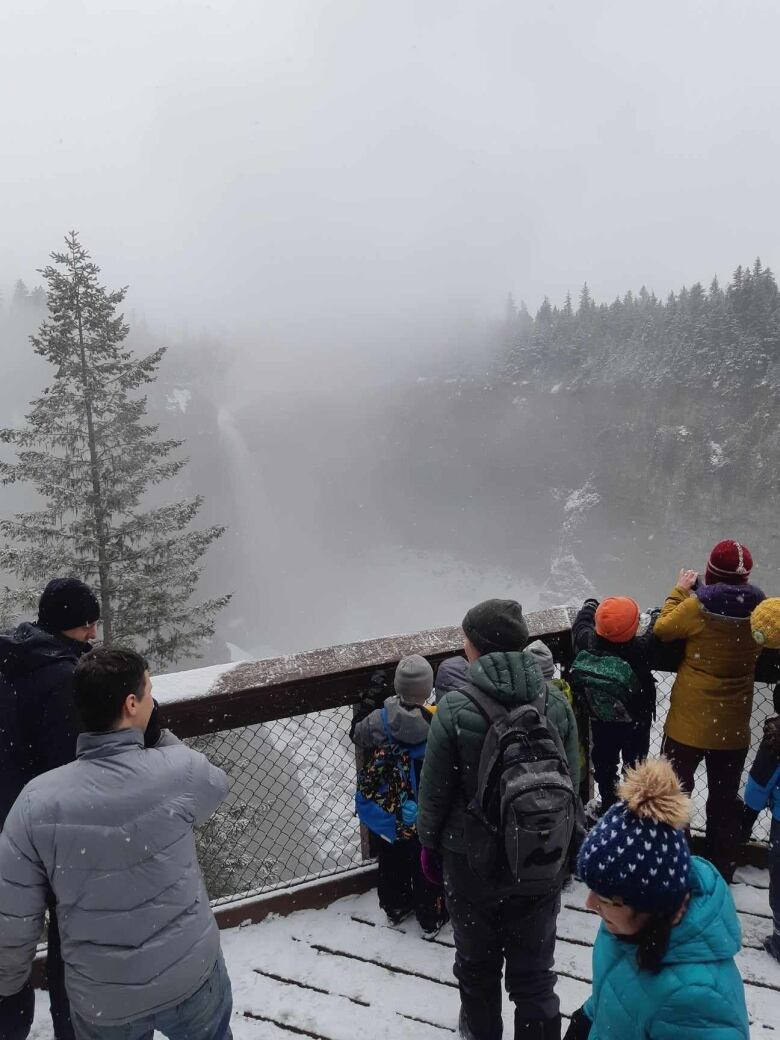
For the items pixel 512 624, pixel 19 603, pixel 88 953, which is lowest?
pixel 19 603

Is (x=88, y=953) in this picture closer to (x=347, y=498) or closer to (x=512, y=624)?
(x=512, y=624)

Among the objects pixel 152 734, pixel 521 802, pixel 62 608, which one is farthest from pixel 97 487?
pixel 521 802

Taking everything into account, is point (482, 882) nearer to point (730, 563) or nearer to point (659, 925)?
point (659, 925)

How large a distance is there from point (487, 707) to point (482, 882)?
2.45ft

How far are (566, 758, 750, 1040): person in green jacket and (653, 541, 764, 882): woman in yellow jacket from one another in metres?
1.93

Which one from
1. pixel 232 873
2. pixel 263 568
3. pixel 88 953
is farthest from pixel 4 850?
pixel 263 568

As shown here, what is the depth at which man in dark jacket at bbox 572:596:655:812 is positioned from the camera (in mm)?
3498

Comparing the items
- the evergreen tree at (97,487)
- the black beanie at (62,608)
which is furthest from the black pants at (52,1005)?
the evergreen tree at (97,487)

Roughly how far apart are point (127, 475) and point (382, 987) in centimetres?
1478

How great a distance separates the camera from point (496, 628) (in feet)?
8.05

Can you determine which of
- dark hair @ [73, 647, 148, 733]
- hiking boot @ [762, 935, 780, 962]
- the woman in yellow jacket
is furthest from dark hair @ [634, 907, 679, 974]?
hiking boot @ [762, 935, 780, 962]

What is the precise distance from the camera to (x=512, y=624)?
8.05 ft

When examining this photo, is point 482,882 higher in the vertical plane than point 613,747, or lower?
higher

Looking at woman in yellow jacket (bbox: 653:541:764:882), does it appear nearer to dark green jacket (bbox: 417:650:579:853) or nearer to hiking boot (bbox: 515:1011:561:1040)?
dark green jacket (bbox: 417:650:579:853)
